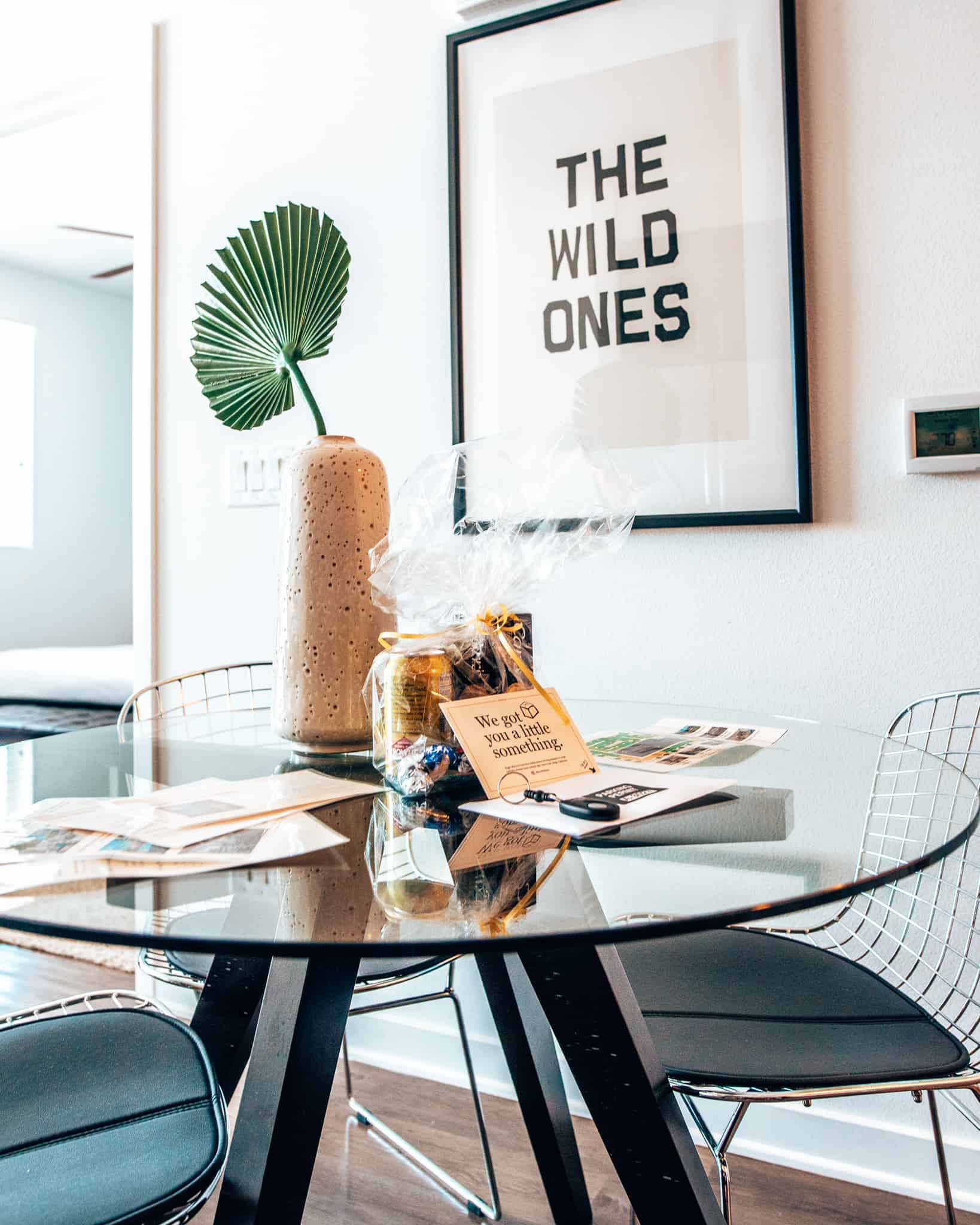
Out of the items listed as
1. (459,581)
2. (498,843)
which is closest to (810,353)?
(459,581)

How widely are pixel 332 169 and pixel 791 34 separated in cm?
100

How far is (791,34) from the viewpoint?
5.15 ft

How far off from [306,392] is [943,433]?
1013 millimetres

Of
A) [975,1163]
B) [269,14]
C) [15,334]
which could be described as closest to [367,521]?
[975,1163]

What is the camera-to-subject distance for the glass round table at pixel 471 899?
60 cm

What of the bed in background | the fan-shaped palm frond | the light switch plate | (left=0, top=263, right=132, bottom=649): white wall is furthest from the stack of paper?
(left=0, top=263, right=132, bottom=649): white wall

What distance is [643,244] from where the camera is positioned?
5.58ft

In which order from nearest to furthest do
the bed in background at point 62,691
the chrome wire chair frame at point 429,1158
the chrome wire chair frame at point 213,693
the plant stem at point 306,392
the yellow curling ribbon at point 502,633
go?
the yellow curling ribbon at point 502,633, the plant stem at point 306,392, the chrome wire chair frame at point 429,1158, the chrome wire chair frame at point 213,693, the bed in background at point 62,691

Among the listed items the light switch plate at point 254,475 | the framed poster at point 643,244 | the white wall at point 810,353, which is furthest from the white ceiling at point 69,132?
the framed poster at point 643,244

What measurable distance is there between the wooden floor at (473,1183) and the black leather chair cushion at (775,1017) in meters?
0.58

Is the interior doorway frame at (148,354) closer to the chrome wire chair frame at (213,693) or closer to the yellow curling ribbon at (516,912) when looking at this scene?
the chrome wire chair frame at (213,693)

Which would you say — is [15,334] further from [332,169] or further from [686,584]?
[686,584]

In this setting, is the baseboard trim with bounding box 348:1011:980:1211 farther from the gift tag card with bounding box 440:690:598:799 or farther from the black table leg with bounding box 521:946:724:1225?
the gift tag card with bounding box 440:690:598:799

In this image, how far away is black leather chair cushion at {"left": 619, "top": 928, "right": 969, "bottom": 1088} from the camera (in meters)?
0.89
